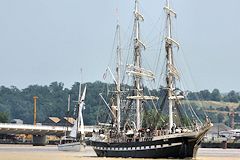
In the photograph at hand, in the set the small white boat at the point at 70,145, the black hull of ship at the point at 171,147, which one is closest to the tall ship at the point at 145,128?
the black hull of ship at the point at 171,147

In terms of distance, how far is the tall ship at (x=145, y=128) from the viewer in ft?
318

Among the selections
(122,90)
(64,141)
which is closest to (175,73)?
(122,90)

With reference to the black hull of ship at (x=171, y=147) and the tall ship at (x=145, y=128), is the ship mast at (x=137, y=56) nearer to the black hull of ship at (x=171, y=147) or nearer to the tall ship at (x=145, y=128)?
the tall ship at (x=145, y=128)

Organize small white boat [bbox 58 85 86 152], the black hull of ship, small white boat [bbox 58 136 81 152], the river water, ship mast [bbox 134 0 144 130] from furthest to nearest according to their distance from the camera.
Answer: small white boat [bbox 58 85 86 152] → small white boat [bbox 58 136 81 152] → ship mast [bbox 134 0 144 130] → the river water → the black hull of ship

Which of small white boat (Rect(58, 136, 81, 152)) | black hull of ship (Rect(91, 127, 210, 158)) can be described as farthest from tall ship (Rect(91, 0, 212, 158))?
small white boat (Rect(58, 136, 81, 152))

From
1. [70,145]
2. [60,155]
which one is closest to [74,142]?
[70,145]

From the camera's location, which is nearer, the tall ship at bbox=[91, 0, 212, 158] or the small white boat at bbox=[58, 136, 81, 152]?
the tall ship at bbox=[91, 0, 212, 158]

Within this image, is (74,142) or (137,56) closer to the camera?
(137,56)

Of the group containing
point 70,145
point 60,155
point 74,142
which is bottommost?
point 60,155

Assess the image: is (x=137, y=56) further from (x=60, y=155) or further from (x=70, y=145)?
(x=70, y=145)

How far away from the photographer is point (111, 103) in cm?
13325

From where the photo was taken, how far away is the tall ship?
318ft

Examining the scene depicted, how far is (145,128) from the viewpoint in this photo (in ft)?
368

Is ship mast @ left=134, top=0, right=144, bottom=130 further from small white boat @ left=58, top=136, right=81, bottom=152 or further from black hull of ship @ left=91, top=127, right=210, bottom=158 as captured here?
small white boat @ left=58, top=136, right=81, bottom=152
